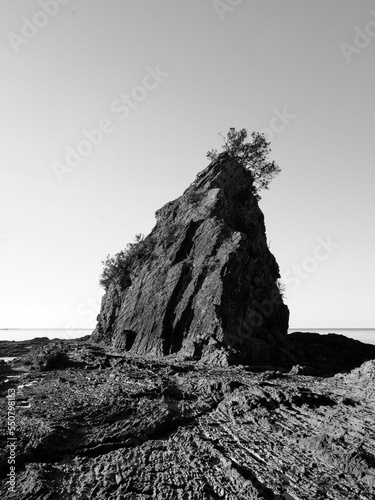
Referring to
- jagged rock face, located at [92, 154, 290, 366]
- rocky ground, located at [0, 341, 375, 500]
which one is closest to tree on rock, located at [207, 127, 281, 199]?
jagged rock face, located at [92, 154, 290, 366]

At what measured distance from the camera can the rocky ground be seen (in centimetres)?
849

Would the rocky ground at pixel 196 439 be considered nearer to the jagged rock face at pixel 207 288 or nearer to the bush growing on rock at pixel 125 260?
the jagged rock face at pixel 207 288

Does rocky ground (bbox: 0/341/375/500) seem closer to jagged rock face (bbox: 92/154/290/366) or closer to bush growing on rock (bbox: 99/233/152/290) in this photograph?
jagged rock face (bbox: 92/154/290/366)

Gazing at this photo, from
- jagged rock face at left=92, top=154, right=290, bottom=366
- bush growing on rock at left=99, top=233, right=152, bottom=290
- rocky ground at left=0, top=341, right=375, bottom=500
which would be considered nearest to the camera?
rocky ground at left=0, top=341, right=375, bottom=500

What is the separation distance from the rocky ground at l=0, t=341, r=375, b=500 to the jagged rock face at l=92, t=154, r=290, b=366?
8.19 metres

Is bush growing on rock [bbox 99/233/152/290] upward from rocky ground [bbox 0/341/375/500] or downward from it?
upward

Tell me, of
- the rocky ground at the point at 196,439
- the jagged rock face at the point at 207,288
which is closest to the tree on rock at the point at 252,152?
the jagged rock face at the point at 207,288

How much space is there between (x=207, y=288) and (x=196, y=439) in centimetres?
1882

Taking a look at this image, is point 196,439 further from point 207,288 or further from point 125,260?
point 125,260

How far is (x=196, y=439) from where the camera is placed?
36.6 feet

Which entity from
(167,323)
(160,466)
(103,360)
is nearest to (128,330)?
(167,323)

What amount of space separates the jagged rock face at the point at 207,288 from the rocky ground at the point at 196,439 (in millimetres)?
8186

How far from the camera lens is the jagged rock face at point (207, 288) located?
1074 inches

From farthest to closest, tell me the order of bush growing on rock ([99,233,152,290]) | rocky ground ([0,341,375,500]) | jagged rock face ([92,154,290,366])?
bush growing on rock ([99,233,152,290]), jagged rock face ([92,154,290,366]), rocky ground ([0,341,375,500])
